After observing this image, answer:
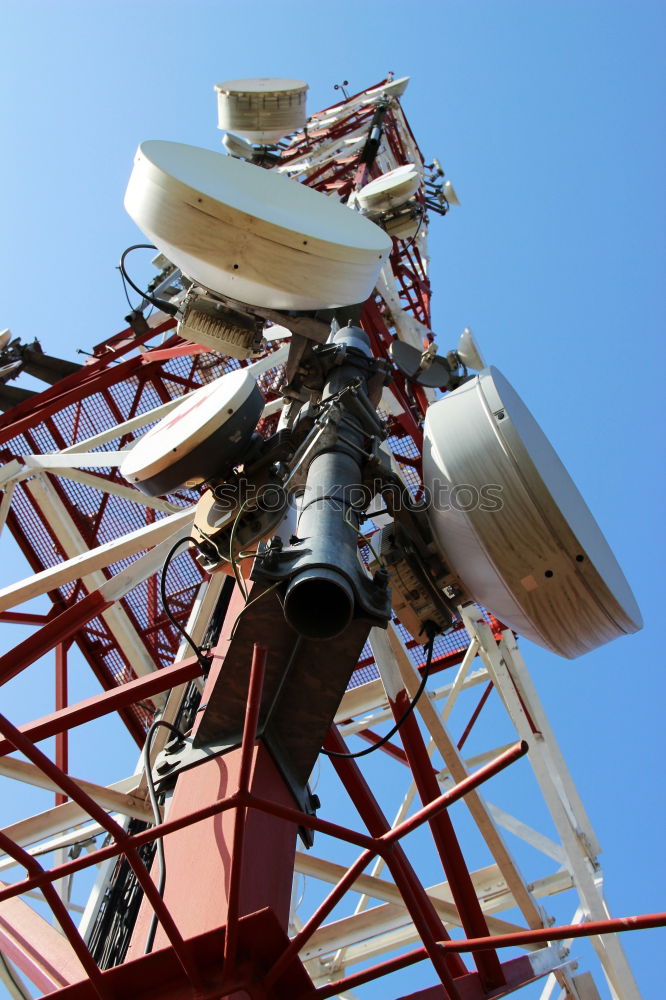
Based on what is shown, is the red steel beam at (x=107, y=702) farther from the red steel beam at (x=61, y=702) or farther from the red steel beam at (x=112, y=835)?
the red steel beam at (x=61, y=702)

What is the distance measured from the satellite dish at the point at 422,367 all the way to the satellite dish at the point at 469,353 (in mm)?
182

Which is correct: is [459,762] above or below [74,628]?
below

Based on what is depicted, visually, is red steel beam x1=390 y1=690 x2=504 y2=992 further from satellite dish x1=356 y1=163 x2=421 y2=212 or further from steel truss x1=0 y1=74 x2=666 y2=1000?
satellite dish x1=356 y1=163 x2=421 y2=212

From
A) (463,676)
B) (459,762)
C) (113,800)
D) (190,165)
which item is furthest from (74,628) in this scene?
(463,676)

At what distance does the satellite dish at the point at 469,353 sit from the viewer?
262 inches

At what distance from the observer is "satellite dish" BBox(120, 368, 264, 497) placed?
4.76 m

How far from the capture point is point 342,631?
3482 mm

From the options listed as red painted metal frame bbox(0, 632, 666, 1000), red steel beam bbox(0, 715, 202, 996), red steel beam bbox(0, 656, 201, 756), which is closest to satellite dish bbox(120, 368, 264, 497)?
red steel beam bbox(0, 656, 201, 756)

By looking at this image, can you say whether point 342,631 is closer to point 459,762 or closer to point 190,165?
point 459,762

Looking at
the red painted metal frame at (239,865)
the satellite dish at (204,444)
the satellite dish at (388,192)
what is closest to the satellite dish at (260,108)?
the satellite dish at (388,192)

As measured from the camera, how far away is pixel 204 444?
15.6 feet

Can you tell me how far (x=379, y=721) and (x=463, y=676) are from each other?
1211 mm

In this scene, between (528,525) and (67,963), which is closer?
(528,525)

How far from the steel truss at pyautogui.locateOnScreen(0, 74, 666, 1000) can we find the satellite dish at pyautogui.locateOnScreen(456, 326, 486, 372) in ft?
4.35
